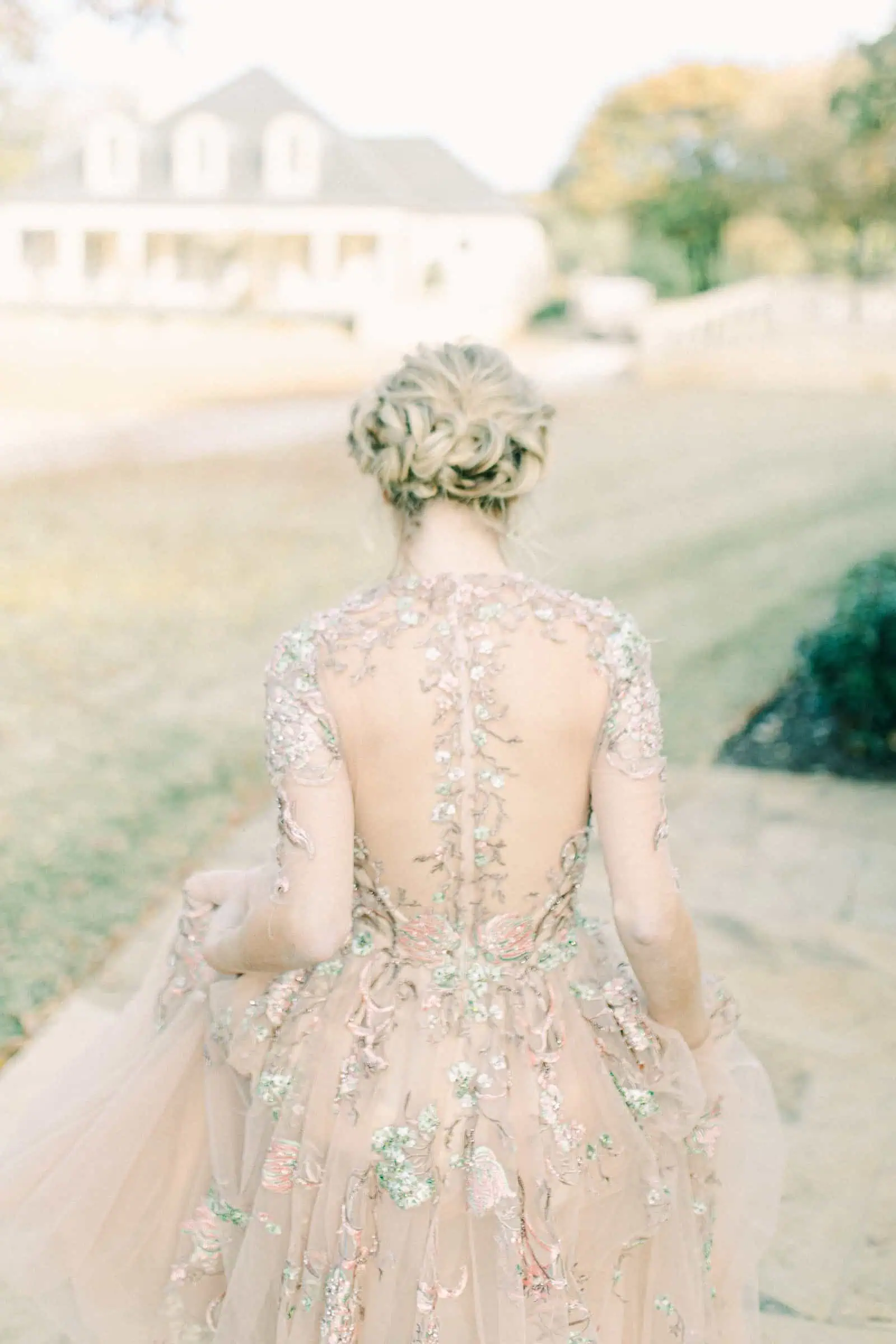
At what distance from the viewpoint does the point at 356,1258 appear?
190 cm

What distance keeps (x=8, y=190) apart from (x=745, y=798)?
23.0 meters

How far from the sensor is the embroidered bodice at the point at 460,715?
5.99ft

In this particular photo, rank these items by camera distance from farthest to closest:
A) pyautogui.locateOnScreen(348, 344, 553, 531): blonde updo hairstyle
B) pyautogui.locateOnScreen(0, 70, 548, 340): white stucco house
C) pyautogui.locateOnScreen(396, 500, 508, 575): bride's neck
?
pyautogui.locateOnScreen(0, 70, 548, 340): white stucco house < pyautogui.locateOnScreen(396, 500, 508, 575): bride's neck < pyautogui.locateOnScreen(348, 344, 553, 531): blonde updo hairstyle

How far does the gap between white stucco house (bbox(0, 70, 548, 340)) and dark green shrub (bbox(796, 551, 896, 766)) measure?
19668 millimetres

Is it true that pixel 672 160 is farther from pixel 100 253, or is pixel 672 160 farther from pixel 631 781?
pixel 631 781

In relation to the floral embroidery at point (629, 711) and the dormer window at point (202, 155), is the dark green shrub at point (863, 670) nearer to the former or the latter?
the floral embroidery at point (629, 711)

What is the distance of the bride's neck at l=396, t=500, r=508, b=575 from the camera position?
6.21 ft

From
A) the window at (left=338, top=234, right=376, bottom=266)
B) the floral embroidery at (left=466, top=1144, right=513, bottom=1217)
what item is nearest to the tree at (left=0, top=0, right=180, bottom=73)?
the floral embroidery at (left=466, top=1144, right=513, bottom=1217)

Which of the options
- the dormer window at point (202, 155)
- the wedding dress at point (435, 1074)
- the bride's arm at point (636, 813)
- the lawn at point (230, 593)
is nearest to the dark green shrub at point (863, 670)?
the lawn at point (230, 593)

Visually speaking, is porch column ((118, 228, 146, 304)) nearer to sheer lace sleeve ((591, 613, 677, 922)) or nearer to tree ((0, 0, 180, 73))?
tree ((0, 0, 180, 73))

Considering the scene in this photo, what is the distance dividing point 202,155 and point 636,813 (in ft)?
103


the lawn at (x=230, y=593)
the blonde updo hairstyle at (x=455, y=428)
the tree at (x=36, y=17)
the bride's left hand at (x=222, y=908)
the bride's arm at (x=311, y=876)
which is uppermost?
the tree at (x=36, y=17)

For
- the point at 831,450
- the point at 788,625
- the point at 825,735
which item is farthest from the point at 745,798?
the point at 831,450

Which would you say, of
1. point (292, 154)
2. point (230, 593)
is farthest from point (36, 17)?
point (292, 154)
